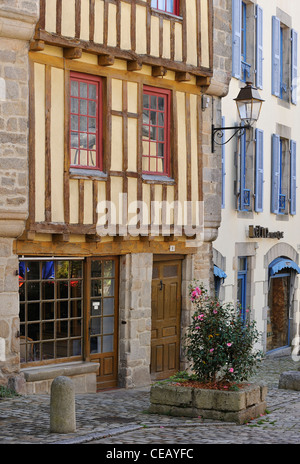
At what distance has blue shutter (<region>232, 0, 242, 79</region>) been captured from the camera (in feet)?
55.6

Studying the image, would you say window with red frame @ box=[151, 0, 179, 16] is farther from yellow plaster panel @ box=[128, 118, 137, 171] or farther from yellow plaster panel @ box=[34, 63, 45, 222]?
yellow plaster panel @ box=[34, 63, 45, 222]

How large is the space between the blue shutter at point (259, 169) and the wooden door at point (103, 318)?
5499 millimetres

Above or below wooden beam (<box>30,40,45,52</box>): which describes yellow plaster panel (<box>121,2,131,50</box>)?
above

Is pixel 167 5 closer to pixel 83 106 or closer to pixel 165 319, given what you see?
pixel 83 106

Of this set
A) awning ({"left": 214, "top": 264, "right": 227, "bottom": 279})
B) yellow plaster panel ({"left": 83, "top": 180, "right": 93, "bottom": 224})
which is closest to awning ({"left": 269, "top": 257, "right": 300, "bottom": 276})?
awning ({"left": 214, "top": 264, "right": 227, "bottom": 279})

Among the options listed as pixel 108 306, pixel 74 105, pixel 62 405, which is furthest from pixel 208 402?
pixel 74 105

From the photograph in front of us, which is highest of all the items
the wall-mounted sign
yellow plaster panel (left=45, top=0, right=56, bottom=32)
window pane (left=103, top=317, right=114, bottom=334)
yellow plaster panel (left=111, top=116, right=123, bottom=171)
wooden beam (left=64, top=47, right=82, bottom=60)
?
yellow plaster panel (left=45, top=0, right=56, bottom=32)

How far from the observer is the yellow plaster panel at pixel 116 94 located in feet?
42.2

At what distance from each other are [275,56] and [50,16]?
27.9 feet

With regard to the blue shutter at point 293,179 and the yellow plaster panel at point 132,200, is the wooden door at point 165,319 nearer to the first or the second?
the yellow plaster panel at point 132,200

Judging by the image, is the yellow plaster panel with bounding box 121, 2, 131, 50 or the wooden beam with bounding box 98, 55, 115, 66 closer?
the wooden beam with bounding box 98, 55, 115, 66

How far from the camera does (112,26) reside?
12602mm

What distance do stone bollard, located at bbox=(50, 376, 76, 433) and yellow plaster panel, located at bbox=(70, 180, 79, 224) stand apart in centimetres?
364

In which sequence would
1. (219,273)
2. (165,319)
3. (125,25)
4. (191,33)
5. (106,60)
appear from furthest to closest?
(219,273) < (165,319) < (191,33) < (125,25) < (106,60)
